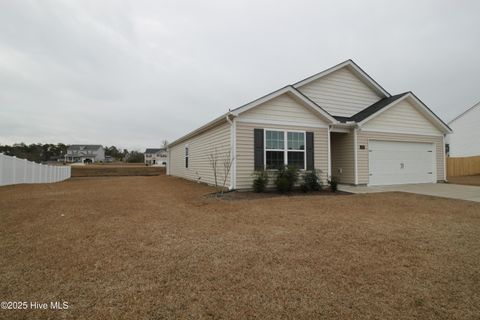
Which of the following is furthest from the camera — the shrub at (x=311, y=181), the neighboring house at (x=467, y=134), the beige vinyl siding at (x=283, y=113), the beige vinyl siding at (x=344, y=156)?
the neighboring house at (x=467, y=134)

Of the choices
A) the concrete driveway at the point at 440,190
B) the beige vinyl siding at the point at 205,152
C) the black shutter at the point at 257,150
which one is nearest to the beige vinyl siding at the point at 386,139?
the concrete driveway at the point at 440,190

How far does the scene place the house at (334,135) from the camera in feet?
30.7

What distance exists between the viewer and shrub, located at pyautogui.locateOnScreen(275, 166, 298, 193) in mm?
8906

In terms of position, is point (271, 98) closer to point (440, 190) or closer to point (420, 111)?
point (440, 190)

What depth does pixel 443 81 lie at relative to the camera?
1830 cm

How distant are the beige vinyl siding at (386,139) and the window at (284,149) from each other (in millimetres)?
3194

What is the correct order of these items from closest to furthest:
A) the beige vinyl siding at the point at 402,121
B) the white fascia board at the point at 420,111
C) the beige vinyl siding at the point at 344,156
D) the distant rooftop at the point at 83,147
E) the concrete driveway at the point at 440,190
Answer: the concrete driveway at the point at 440,190
the white fascia board at the point at 420,111
the beige vinyl siding at the point at 344,156
the beige vinyl siding at the point at 402,121
the distant rooftop at the point at 83,147

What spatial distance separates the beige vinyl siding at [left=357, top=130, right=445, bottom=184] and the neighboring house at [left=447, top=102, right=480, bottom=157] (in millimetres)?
15874

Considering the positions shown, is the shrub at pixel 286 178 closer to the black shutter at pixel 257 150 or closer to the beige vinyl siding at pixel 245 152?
the black shutter at pixel 257 150

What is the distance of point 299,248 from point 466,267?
6.54 feet

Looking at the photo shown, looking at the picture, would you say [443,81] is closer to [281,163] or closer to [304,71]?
[304,71]

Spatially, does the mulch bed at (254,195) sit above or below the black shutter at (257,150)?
below

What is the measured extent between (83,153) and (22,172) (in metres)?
76.4

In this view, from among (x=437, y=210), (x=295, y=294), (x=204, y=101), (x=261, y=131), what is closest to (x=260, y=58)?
(x=204, y=101)
